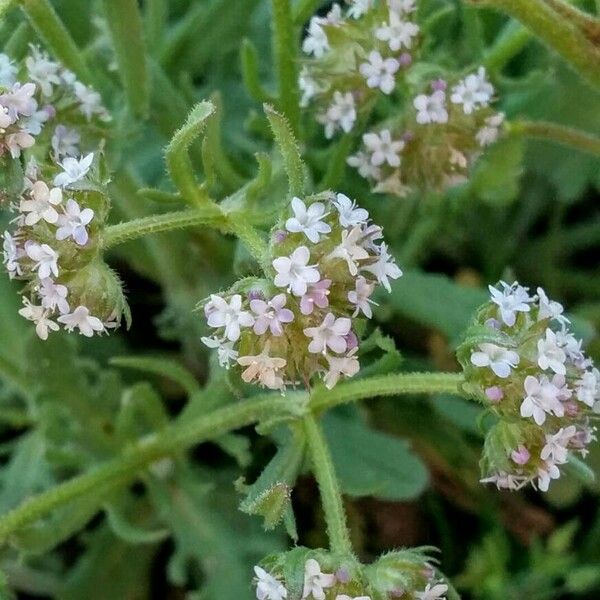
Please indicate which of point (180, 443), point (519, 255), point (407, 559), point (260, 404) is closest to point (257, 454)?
point (180, 443)

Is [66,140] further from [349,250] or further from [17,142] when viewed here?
[349,250]

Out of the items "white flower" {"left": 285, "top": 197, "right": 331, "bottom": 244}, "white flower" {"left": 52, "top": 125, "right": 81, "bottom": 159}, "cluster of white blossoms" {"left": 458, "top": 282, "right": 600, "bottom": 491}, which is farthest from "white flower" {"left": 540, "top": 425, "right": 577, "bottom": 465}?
"white flower" {"left": 52, "top": 125, "right": 81, "bottom": 159}

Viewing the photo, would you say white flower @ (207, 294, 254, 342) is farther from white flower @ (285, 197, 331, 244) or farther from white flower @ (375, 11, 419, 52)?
white flower @ (375, 11, 419, 52)

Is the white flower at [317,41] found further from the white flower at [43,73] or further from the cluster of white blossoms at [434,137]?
the white flower at [43,73]

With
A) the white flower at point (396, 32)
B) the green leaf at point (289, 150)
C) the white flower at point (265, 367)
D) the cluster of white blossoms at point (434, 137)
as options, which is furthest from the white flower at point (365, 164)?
the white flower at point (265, 367)

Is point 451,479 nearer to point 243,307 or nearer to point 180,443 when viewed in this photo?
point 180,443

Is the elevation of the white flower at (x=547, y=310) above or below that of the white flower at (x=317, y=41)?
below
